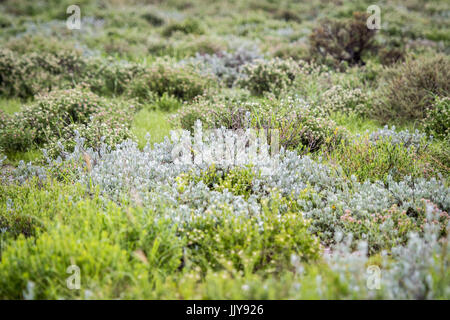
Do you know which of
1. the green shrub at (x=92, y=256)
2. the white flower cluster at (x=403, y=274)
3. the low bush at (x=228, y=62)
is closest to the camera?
the white flower cluster at (x=403, y=274)

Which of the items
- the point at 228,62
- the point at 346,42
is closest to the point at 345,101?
the point at 346,42

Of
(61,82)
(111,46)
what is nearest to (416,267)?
(61,82)

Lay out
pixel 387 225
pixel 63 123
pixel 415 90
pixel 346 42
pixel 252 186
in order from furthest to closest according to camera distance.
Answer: pixel 346 42
pixel 415 90
pixel 63 123
pixel 252 186
pixel 387 225

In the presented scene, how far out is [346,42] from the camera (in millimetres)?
8961

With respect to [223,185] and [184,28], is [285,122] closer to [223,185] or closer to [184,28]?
[223,185]

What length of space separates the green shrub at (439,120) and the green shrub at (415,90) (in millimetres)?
438

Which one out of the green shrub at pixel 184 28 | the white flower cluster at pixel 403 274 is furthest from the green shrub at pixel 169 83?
the green shrub at pixel 184 28

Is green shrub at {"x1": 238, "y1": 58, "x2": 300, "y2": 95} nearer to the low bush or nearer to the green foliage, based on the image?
the low bush

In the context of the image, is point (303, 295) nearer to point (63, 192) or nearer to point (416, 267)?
point (416, 267)

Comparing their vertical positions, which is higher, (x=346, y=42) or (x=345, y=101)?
(x=346, y=42)

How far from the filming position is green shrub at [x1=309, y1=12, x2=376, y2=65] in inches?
351

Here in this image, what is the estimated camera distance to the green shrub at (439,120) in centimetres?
492

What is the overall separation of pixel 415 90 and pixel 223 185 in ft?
13.9

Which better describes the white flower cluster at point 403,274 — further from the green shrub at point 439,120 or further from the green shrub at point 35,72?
the green shrub at point 35,72
